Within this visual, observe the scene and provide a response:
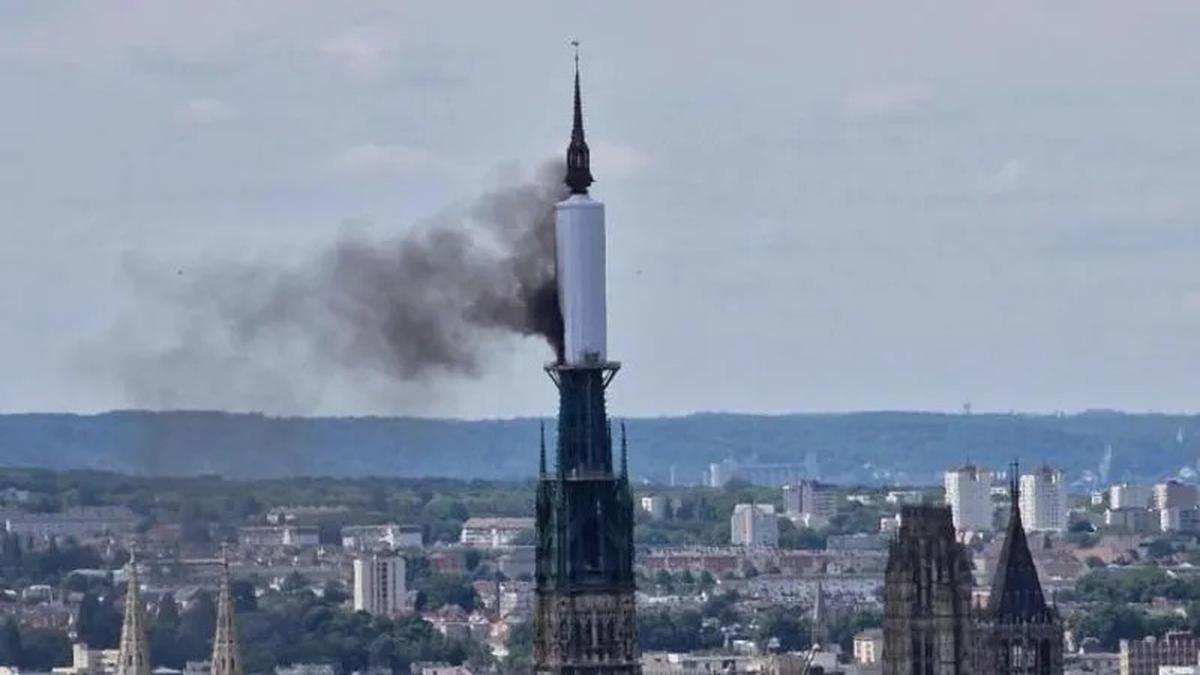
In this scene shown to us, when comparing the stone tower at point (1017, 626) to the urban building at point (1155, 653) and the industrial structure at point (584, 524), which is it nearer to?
the industrial structure at point (584, 524)

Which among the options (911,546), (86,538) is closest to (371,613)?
(86,538)

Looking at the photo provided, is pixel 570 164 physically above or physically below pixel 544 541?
above

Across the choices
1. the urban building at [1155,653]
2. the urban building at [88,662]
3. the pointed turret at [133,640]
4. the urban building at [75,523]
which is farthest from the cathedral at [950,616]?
the urban building at [1155,653]

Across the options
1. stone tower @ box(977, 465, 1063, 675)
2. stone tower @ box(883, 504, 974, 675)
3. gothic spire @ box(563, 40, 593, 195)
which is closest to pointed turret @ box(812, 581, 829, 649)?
stone tower @ box(977, 465, 1063, 675)

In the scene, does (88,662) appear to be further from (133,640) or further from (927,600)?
(927,600)

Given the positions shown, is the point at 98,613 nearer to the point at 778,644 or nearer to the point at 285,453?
the point at 778,644
